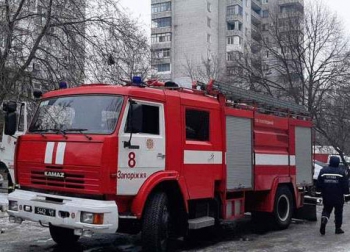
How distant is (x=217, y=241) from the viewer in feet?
30.5

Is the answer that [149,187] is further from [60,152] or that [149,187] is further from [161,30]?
[161,30]

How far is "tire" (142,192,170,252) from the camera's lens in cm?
732

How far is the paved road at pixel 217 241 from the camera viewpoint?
8508mm

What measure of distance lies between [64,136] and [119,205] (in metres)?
1.26

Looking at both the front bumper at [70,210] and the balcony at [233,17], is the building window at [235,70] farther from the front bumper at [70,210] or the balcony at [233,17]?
the balcony at [233,17]

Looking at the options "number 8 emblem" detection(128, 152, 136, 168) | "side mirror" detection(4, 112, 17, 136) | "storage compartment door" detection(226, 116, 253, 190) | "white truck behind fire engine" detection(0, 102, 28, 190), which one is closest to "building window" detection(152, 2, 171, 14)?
"white truck behind fire engine" detection(0, 102, 28, 190)

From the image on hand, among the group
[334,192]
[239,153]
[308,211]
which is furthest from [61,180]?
[308,211]

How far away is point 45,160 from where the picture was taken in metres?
7.31

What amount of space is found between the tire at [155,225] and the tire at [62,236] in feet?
5.54

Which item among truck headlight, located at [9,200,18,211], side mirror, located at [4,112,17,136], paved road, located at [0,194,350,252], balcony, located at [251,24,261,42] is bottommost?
paved road, located at [0,194,350,252]

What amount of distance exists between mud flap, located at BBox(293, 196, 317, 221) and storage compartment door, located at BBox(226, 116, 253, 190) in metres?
3.13

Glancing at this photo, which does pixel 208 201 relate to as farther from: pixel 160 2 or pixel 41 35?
pixel 160 2

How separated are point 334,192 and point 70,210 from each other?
5717mm

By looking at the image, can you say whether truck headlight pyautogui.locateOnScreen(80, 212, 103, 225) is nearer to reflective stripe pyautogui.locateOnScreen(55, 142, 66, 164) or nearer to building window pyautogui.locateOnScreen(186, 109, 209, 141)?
reflective stripe pyautogui.locateOnScreen(55, 142, 66, 164)
